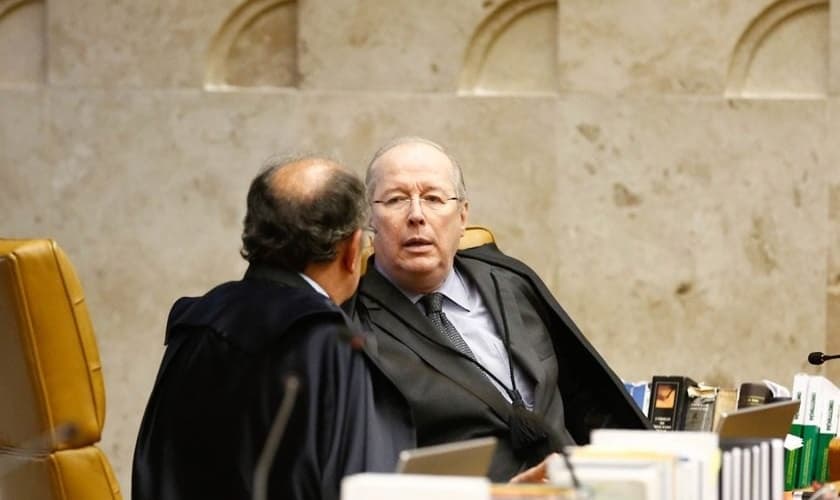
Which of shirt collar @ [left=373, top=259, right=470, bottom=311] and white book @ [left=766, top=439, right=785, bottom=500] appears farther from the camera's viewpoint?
shirt collar @ [left=373, top=259, right=470, bottom=311]

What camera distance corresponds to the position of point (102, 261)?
6.80 meters

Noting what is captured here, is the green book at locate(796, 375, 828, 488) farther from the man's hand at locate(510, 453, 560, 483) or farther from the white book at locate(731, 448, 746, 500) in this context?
the white book at locate(731, 448, 746, 500)

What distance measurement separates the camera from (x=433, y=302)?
15.4 feet

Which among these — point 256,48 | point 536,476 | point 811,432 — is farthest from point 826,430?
point 256,48

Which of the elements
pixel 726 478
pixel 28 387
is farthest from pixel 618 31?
pixel 726 478

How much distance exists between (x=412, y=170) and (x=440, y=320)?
0.39 metres

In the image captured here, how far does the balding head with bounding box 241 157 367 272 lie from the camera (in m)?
3.60

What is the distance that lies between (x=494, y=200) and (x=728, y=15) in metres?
1.05

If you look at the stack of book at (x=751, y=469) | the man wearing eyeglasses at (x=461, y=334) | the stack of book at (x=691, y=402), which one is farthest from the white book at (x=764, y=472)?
the stack of book at (x=691, y=402)

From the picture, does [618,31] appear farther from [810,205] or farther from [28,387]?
[28,387]

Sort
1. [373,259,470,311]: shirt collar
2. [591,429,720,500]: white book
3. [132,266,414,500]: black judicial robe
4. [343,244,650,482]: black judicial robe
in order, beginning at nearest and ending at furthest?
[591,429,720,500]: white book
[132,266,414,500]: black judicial robe
[343,244,650,482]: black judicial robe
[373,259,470,311]: shirt collar

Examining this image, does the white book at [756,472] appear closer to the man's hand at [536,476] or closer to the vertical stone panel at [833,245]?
the man's hand at [536,476]

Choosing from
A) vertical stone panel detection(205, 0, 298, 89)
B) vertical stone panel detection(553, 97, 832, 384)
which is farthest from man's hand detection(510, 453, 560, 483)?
vertical stone panel detection(205, 0, 298, 89)

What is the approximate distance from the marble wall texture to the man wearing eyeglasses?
1.62 meters
